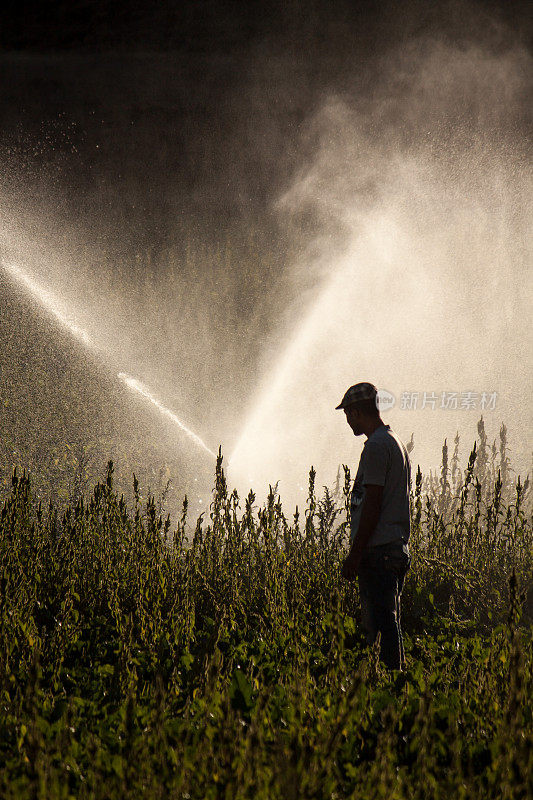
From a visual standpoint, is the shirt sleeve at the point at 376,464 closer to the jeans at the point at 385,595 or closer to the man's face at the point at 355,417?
the man's face at the point at 355,417

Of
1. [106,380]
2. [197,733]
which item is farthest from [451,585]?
[106,380]

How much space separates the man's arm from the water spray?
9273 millimetres

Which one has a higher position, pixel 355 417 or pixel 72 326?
pixel 72 326

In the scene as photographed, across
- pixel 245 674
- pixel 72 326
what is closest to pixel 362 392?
pixel 245 674

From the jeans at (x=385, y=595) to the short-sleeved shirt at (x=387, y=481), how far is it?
89 mm

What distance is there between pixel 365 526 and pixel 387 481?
0.35 metres

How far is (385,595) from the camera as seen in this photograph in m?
4.16

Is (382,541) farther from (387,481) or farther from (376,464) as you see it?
(376,464)

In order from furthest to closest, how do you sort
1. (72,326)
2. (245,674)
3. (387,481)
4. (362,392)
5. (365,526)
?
1. (72,326)
2. (362,392)
3. (387,481)
4. (365,526)
5. (245,674)

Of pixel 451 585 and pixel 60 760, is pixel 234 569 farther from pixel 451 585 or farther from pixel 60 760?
pixel 60 760

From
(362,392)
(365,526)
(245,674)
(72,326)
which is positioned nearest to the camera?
(245,674)

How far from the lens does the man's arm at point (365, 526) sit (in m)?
4.09

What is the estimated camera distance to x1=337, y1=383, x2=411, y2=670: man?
4.12 m

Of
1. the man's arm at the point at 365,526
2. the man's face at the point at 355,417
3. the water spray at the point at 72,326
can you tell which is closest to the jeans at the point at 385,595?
the man's arm at the point at 365,526
